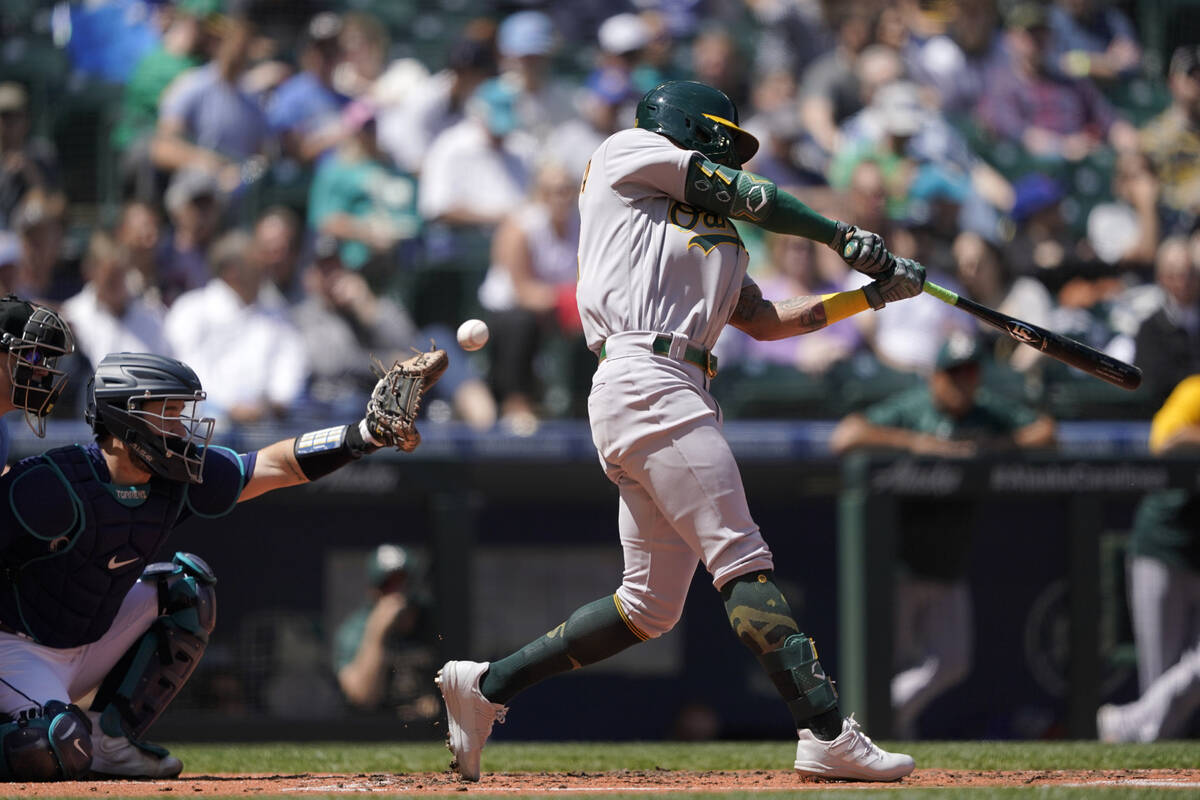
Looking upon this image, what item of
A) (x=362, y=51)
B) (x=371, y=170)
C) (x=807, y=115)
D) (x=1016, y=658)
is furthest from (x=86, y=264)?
(x=1016, y=658)

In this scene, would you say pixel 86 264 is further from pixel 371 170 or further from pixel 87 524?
pixel 87 524

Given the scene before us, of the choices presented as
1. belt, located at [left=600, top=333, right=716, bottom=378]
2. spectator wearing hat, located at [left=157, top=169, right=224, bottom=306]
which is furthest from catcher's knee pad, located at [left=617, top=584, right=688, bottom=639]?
spectator wearing hat, located at [left=157, top=169, right=224, bottom=306]

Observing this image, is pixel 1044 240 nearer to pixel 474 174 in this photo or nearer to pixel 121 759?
pixel 474 174

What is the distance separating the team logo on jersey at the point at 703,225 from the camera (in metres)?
4.01

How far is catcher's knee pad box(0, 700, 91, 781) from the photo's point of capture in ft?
13.1

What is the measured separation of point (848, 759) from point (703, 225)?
4.28 feet

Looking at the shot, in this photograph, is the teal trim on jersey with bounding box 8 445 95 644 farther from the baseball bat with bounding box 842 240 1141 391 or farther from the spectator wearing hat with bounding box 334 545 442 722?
the spectator wearing hat with bounding box 334 545 442 722

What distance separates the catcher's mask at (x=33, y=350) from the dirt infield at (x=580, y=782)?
95cm

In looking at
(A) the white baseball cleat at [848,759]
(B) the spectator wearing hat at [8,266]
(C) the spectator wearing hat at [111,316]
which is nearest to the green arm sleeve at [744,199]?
(A) the white baseball cleat at [848,759]

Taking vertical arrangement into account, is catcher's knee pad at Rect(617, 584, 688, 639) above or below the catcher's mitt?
below

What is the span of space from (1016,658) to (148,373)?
396 centimetres

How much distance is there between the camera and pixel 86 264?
28.1 feet

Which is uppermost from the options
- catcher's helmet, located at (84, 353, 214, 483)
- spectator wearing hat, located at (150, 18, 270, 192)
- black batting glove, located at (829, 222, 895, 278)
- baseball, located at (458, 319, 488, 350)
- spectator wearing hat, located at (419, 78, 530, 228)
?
spectator wearing hat, located at (150, 18, 270, 192)

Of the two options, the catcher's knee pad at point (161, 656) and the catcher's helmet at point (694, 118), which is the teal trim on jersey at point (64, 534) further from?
the catcher's helmet at point (694, 118)
